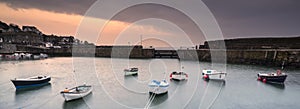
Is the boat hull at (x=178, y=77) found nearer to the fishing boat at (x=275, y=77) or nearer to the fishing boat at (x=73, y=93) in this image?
the fishing boat at (x=275, y=77)

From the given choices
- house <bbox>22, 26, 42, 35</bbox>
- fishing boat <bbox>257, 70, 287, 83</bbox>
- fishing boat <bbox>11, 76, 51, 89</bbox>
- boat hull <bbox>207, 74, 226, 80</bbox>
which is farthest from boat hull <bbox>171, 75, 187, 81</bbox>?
house <bbox>22, 26, 42, 35</bbox>

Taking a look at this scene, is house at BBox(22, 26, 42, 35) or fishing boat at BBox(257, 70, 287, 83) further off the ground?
house at BBox(22, 26, 42, 35)

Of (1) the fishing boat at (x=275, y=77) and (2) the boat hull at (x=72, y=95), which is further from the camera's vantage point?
(1) the fishing boat at (x=275, y=77)

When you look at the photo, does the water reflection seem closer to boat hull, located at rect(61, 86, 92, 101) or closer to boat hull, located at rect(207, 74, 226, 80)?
boat hull, located at rect(61, 86, 92, 101)

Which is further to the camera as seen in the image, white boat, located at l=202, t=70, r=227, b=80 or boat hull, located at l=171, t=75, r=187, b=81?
white boat, located at l=202, t=70, r=227, b=80

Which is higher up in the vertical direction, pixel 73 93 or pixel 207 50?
pixel 207 50

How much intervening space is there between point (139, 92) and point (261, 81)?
13.2 meters

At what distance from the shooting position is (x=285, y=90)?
47.0 feet

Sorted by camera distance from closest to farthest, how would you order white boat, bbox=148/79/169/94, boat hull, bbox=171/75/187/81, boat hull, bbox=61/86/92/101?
boat hull, bbox=61/86/92/101 < white boat, bbox=148/79/169/94 < boat hull, bbox=171/75/187/81

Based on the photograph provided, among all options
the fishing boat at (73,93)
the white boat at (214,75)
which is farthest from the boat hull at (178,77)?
the fishing boat at (73,93)

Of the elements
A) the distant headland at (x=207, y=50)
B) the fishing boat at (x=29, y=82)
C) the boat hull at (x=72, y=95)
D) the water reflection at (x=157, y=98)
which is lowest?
the water reflection at (x=157, y=98)

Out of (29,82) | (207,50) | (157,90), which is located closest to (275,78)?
(157,90)

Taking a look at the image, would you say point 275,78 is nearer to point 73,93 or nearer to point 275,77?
point 275,77

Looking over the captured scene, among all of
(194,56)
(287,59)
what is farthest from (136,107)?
(194,56)
